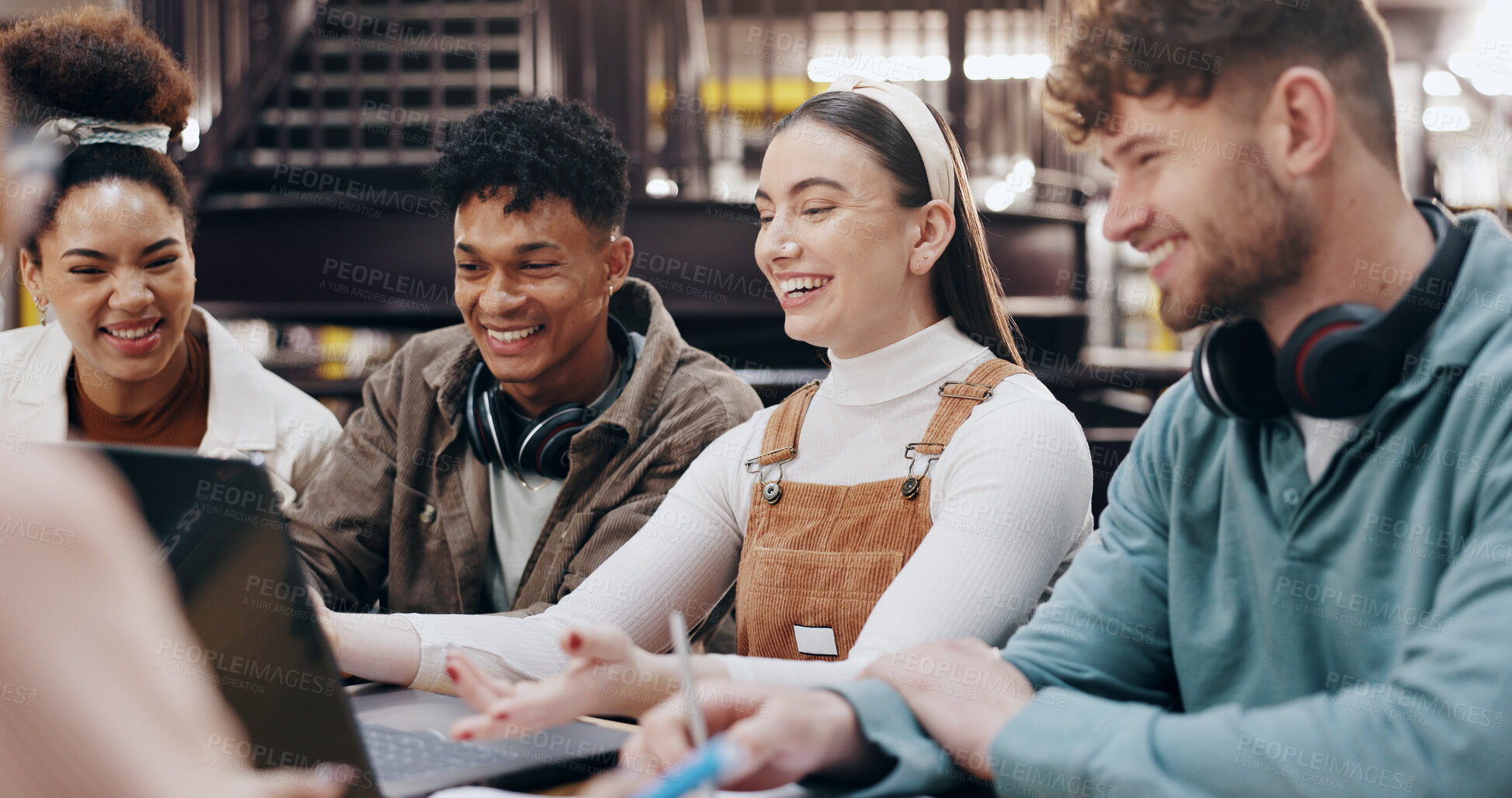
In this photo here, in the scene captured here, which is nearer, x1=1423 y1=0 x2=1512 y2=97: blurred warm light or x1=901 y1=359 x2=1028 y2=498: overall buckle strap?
x1=901 y1=359 x2=1028 y2=498: overall buckle strap

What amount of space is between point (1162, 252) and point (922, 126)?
614 millimetres

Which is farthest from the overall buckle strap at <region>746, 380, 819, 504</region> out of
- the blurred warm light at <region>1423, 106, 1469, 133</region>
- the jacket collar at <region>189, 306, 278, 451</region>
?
the blurred warm light at <region>1423, 106, 1469, 133</region>

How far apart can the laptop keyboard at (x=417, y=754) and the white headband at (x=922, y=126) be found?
92 centimetres

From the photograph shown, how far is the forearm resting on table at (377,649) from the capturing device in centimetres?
130

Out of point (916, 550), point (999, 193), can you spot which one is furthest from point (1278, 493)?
point (999, 193)

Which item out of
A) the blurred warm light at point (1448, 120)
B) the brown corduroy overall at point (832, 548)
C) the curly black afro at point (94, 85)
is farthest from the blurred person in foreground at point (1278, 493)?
the blurred warm light at point (1448, 120)

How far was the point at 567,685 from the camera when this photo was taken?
0.89m

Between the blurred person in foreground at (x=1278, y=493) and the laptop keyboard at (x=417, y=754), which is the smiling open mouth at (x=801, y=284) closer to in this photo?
the blurred person in foreground at (x=1278, y=493)

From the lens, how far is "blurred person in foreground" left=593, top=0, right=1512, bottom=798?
750 millimetres

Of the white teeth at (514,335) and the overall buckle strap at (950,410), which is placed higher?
the white teeth at (514,335)

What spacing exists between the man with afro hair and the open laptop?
100 cm

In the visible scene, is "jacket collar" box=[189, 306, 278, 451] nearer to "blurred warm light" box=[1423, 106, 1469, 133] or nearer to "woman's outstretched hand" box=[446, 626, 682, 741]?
"woman's outstretched hand" box=[446, 626, 682, 741]

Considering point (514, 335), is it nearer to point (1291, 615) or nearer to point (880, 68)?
point (1291, 615)

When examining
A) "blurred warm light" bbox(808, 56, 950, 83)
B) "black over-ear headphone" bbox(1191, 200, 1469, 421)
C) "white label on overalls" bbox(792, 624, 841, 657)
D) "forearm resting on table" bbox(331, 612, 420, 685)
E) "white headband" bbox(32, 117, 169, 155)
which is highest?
"blurred warm light" bbox(808, 56, 950, 83)
